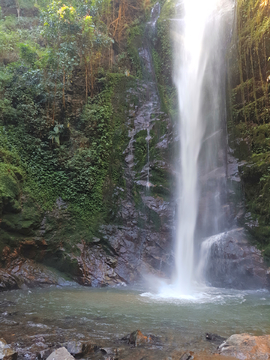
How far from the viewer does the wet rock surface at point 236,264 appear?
8797 millimetres

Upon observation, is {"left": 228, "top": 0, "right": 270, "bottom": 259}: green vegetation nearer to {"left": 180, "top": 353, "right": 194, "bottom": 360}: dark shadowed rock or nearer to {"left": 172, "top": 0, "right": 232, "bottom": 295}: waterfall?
{"left": 172, "top": 0, "right": 232, "bottom": 295}: waterfall

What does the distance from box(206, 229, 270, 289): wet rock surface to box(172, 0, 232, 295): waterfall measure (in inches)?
35.8

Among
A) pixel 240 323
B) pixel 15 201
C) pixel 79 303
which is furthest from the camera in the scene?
pixel 15 201

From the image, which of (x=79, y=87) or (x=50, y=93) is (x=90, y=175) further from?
(x=79, y=87)

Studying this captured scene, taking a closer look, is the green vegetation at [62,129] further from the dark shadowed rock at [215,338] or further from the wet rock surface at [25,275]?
the dark shadowed rock at [215,338]

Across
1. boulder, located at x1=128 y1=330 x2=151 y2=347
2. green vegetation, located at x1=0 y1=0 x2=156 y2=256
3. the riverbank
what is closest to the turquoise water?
the riverbank

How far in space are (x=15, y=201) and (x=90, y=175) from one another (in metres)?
3.49

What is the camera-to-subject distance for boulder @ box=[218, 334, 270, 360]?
3467 millimetres

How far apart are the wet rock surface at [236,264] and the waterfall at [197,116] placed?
0.91 m

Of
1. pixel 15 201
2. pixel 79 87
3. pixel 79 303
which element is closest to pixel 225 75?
pixel 79 87

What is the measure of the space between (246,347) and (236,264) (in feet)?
18.9

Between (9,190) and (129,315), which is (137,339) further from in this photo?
(9,190)

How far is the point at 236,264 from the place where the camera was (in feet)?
29.7

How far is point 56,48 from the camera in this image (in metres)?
12.9
